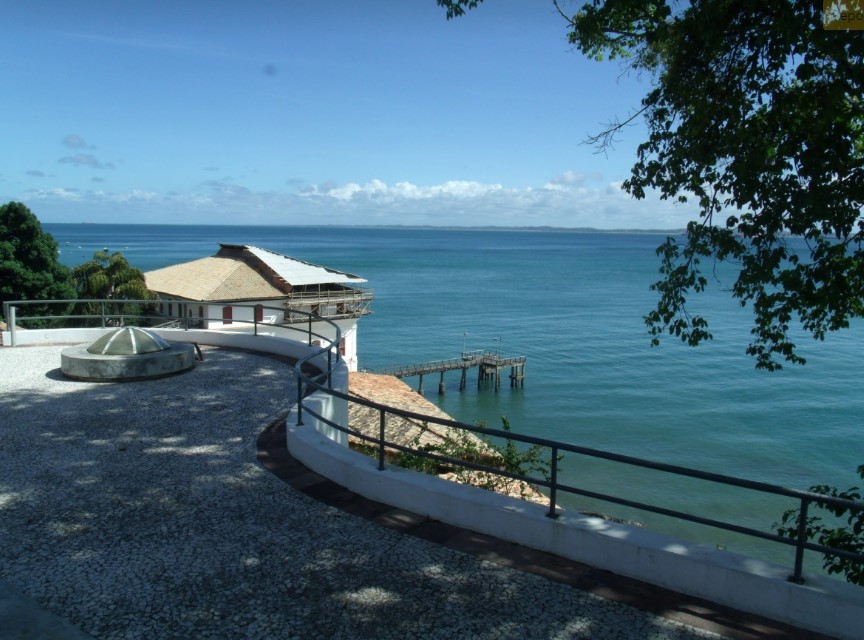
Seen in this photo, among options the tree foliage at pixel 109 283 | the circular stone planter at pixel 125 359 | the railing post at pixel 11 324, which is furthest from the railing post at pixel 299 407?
the tree foliage at pixel 109 283

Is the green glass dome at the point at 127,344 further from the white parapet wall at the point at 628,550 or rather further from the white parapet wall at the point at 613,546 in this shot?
the white parapet wall at the point at 628,550

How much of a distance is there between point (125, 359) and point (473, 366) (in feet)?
145

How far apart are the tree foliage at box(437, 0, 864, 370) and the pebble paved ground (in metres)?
5.35

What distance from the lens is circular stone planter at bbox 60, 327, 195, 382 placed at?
11372mm

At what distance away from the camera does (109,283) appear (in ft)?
149

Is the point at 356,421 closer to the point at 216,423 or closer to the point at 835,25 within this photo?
the point at 216,423

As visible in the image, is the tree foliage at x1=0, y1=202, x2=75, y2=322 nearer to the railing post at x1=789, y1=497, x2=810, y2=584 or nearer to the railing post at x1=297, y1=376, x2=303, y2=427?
the railing post at x1=297, y1=376, x2=303, y2=427

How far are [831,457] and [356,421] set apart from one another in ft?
78.2

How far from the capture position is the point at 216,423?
8977 millimetres

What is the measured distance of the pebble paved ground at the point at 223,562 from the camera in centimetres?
429

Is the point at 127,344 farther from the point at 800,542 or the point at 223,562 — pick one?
the point at 800,542

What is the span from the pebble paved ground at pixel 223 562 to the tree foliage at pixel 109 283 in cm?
3958

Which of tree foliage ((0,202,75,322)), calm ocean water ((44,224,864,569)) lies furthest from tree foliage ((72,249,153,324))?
calm ocean water ((44,224,864,569))

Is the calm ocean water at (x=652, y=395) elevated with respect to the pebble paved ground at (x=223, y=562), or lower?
lower
